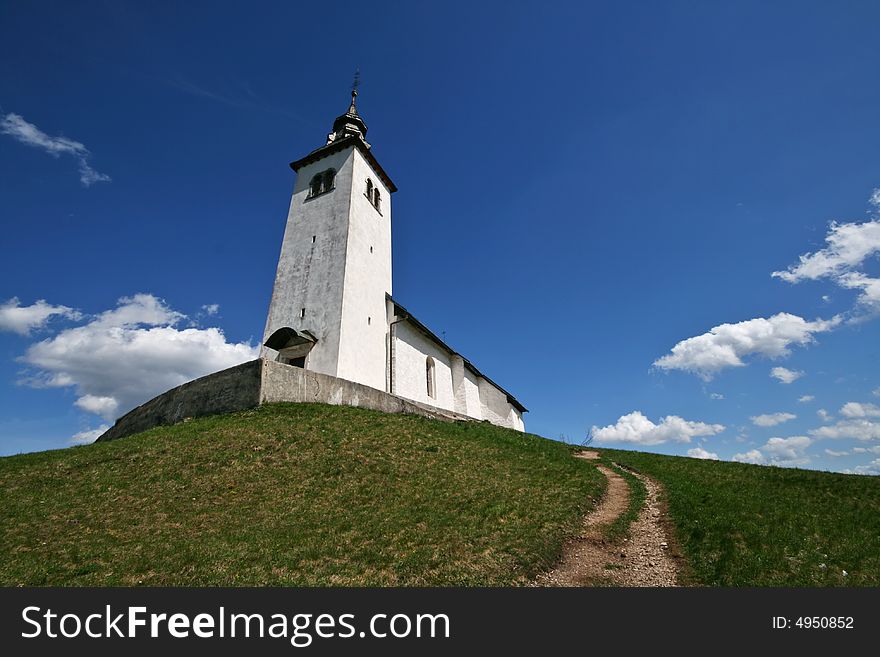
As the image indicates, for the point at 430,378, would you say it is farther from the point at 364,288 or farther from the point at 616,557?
the point at 616,557

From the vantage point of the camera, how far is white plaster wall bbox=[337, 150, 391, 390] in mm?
21297

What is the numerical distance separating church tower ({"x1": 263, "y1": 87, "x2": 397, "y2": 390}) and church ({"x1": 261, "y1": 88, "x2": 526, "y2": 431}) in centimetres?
6

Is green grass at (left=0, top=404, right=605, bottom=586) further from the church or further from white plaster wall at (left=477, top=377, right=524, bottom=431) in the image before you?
white plaster wall at (left=477, top=377, right=524, bottom=431)

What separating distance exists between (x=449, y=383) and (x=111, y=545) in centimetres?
2471

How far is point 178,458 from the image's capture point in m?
11.6

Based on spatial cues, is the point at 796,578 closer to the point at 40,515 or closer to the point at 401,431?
the point at 401,431

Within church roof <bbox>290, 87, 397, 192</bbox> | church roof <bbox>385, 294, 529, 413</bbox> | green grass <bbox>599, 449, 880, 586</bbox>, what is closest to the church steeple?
church roof <bbox>290, 87, 397, 192</bbox>

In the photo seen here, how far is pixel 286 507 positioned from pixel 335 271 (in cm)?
1484

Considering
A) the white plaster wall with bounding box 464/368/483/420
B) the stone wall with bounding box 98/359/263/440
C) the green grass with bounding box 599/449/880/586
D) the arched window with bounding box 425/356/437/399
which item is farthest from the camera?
the white plaster wall with bounding box 464/368/483/420

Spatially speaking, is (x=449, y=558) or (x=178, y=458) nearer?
(x=449, y=558)

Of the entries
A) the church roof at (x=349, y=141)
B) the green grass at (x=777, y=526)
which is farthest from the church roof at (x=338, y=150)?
the green grass at (x=777, y=526)

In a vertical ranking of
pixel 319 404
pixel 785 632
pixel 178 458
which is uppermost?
pixel 319 404

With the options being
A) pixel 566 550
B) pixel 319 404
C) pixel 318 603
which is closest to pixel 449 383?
pixel 319 404

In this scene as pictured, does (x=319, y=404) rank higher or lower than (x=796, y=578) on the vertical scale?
higher
